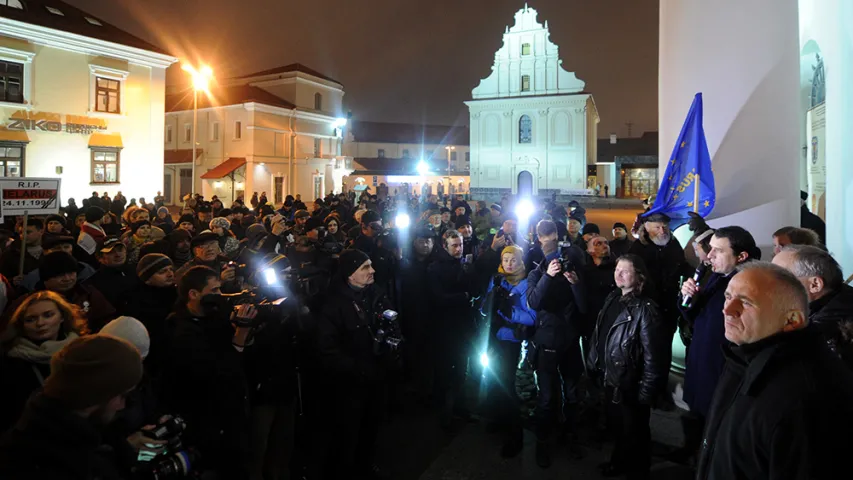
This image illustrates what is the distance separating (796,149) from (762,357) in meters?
4.52

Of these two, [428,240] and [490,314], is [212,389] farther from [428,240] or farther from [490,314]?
[428,240]

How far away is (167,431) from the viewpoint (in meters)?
2.50

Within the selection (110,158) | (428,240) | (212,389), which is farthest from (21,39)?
(212,389)

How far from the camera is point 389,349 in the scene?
442cm

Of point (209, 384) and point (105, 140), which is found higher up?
point (105, 140)

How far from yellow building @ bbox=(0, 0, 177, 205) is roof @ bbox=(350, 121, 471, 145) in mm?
58944

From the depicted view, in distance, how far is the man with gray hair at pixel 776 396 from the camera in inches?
76.0

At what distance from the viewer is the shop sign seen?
2133 cm

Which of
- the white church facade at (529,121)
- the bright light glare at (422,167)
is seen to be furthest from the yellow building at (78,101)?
the white church facade at (529,121)

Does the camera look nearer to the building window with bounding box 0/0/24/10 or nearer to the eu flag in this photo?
the eu flag

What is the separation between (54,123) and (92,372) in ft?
83.7

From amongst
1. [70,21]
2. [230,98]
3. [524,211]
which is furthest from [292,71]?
[524,211]

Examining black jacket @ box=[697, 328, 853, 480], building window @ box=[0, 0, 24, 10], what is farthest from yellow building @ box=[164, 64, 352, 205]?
black jacket @ box=[697, 328, 853, 480]

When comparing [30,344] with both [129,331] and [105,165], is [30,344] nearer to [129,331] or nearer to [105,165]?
[129,331]
